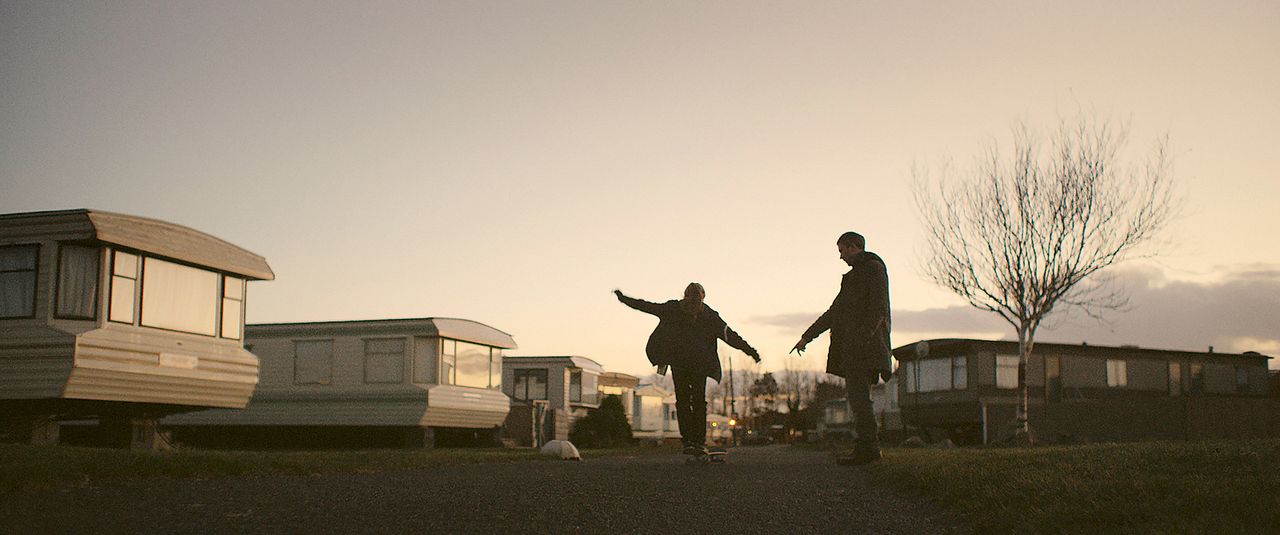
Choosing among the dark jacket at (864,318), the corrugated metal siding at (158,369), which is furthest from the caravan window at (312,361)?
the dark jacket at (864,318)

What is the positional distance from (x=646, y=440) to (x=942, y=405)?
18138 mm

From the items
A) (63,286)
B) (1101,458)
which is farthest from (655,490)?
(63,286)

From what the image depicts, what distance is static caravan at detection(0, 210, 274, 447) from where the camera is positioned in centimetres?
1338

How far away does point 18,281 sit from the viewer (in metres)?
13.5

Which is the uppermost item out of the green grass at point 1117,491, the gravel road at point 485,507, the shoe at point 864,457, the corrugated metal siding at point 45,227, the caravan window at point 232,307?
the corrugated metal siding at point 45,227

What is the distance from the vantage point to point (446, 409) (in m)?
22.3

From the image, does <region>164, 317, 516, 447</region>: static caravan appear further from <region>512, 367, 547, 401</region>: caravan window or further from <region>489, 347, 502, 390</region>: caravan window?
<region>512, 367, 547, 401</region>: caravan window

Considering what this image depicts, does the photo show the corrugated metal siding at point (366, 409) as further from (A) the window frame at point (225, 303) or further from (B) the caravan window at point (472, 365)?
(A) the window frame at point (225, 303)

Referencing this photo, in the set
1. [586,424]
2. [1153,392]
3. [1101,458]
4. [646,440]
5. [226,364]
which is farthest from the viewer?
[646,440]

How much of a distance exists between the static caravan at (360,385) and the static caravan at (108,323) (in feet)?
18.8

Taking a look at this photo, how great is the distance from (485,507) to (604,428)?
2306 cm

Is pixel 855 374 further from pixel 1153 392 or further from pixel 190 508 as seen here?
pixel 1153 392

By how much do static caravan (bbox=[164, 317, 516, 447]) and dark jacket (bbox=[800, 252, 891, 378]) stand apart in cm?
1449

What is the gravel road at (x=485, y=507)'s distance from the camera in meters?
4.76
